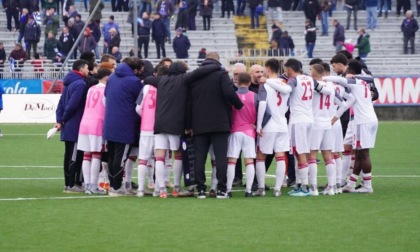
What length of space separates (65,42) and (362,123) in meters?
28.4

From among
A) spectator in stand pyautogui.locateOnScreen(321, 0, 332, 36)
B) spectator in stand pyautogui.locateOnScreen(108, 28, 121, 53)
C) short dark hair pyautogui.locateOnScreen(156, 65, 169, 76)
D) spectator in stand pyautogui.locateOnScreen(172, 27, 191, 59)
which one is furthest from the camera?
spectator in stand pyautogui.locateOnScreen(321, 0, 332, 36)

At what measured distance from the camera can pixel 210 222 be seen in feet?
48.6

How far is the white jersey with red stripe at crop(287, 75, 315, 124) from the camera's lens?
18203mm

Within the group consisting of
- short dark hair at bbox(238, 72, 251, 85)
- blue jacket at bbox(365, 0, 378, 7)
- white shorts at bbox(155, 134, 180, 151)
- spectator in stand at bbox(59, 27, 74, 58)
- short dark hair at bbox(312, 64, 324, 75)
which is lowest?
spectator in stand at bbox(59, 27, 74, 58)

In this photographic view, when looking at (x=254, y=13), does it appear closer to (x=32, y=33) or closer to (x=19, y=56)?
(x=32, y=33)

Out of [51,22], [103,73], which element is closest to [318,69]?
[103,73]

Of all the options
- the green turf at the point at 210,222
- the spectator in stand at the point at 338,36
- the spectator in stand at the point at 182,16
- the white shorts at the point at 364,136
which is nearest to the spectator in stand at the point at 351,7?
the spectator in stand at the point at 338,36

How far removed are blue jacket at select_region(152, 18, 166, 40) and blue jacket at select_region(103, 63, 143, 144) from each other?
95.8 feet

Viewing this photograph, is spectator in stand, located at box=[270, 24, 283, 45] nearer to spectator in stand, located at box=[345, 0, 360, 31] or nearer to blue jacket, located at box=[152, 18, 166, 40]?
blue jacket, located at box=[152, 18, 166, 40]

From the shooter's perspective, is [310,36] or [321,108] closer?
[321,108]

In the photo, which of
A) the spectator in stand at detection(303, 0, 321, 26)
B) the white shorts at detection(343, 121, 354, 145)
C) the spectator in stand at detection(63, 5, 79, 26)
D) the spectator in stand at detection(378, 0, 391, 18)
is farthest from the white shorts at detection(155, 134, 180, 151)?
the spectator in stand at detection(378, 0, 391, 18)

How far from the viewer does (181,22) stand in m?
50.4

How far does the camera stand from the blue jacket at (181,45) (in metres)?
46.4

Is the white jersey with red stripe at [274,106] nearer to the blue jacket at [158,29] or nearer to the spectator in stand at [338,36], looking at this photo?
the blue jacket at [158,29]
